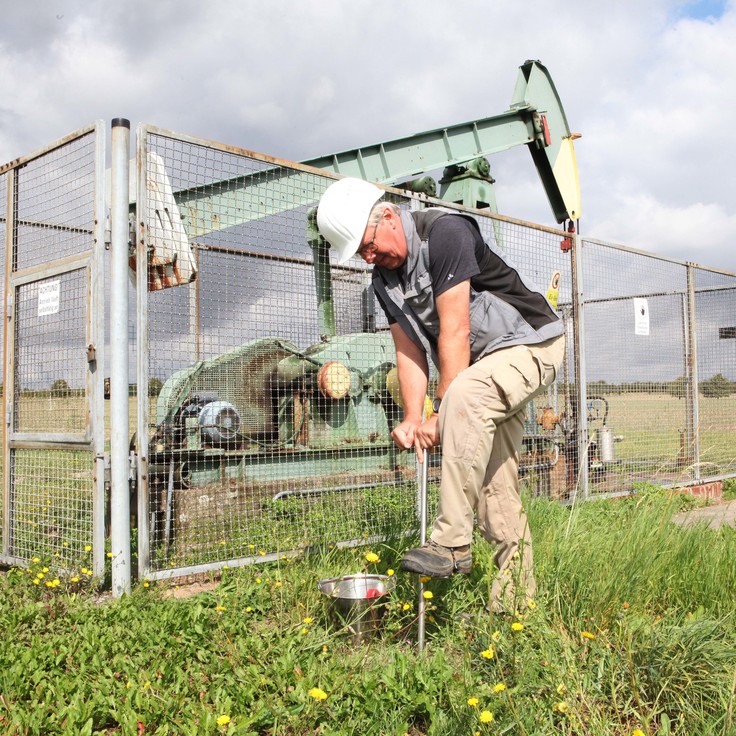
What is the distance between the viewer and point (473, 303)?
3.02 m

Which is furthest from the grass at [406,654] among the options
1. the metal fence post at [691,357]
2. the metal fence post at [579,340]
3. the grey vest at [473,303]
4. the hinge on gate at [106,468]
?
the metal fence post at [691,357]

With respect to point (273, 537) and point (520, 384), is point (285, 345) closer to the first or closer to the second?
point (273, 537)

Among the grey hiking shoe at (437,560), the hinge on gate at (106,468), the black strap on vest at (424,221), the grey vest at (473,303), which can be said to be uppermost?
the black strap on vest at (424,221)

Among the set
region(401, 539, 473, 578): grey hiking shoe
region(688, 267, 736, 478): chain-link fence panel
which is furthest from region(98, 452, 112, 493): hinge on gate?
region(688, 267, 736, 478): chain-link fence panel

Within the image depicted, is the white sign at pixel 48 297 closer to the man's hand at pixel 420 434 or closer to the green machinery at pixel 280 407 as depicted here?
the green machinery at pixel 280 407

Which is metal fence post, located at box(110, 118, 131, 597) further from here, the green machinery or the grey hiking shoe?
the grey hiking shoe

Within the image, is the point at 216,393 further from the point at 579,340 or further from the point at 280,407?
the point at 579,340

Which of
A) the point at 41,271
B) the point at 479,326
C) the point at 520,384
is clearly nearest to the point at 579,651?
the point at 520,384

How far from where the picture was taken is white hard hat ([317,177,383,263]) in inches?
115

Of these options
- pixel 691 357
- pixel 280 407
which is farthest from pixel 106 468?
pixel 691 357

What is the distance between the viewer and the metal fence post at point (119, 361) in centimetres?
361

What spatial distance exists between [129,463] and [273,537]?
3.31ft

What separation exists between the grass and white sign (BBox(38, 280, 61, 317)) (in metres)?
1.51

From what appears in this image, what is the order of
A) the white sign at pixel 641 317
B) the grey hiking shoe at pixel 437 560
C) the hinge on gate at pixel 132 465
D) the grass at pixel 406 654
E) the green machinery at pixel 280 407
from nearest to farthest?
1. the grass at pixel 406 654
2. the grey hiking shoe at pixel 437 560
3. the hinge on gate at pixel 132 465
4. the green machinery at pixel 280 407
5. the white sign at pixel 641 317
